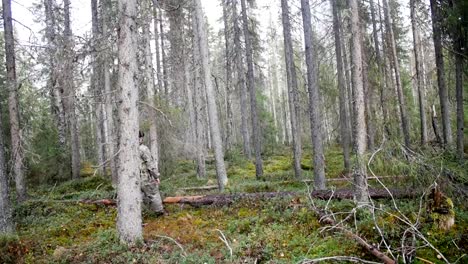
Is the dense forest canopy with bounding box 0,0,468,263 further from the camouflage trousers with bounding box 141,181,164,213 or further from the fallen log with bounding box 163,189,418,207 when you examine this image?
the camouflage trousers with bounding box 141,181,164,213

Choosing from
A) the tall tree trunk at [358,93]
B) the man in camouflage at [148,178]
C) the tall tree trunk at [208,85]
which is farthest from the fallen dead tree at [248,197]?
the tall tree trunk at [208,85]

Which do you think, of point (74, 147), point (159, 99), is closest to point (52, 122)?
point (74, 147)

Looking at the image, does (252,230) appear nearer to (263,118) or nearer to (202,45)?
(202,45)

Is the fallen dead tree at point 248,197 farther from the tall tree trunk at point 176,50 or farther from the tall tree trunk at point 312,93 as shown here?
the tall tree trunk at point 176,50

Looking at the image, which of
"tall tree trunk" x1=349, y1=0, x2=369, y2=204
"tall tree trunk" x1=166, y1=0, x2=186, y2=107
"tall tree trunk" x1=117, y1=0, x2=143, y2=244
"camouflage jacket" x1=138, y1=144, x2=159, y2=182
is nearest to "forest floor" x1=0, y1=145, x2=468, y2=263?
"tall tree trunk" x1=117, y1=0, x2=143, y2=244

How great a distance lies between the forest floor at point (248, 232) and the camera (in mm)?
5746

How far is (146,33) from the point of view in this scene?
15.1 metres

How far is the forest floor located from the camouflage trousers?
28 centimetres

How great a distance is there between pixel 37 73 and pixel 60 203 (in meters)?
5.21

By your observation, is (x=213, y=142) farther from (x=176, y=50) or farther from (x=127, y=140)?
(x=176, y=50)

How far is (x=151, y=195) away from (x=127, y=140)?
2585 mm

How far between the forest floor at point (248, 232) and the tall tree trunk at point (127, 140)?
0.42m

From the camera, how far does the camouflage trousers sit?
931 cm

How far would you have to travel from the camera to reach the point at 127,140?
23.9ft
